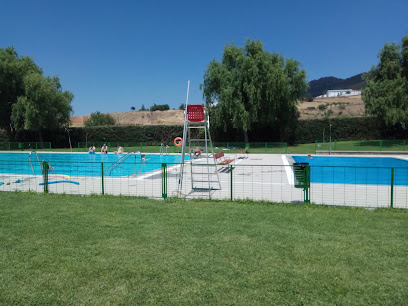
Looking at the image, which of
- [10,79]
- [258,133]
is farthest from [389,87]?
[10,79]

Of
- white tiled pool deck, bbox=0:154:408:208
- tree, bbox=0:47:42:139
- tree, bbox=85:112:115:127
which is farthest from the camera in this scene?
tree, bbox=85:112:115:127

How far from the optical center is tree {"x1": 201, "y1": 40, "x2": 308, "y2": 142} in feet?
119

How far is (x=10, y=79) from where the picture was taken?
4406 centimetres

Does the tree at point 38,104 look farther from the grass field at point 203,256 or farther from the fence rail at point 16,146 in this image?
the grass field at point 203,256

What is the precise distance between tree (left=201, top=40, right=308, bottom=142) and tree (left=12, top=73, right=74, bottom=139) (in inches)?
818

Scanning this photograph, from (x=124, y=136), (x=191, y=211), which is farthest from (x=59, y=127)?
(x=191, y=211)

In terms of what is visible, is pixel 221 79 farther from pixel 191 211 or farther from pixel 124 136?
pixel 191 211

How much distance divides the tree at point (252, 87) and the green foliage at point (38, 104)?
20.8m

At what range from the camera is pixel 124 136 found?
47.1 meters

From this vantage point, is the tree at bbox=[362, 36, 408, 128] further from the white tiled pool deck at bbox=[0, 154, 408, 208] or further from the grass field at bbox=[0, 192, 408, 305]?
the grass field at bbox=[0, 192, 408, 305]

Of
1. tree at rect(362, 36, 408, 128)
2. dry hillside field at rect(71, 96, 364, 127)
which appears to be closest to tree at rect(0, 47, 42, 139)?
tree at rect(362, 36, 408, 128)

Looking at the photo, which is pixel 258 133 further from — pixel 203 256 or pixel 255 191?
pixel 203 256

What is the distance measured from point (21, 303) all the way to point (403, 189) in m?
11.8

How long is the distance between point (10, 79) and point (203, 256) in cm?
4895
